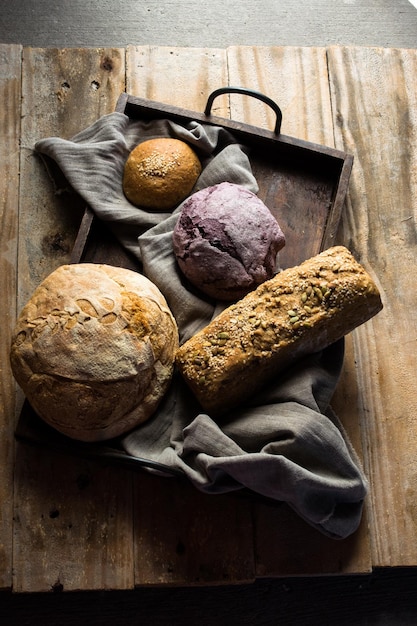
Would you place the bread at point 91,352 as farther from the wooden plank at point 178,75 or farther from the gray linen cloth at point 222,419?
the wooden plank at point 178,75

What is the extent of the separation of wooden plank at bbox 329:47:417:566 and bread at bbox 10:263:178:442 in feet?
1.75

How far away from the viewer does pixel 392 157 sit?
191 cm

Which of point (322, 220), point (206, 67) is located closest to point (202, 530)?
point (322, 220)

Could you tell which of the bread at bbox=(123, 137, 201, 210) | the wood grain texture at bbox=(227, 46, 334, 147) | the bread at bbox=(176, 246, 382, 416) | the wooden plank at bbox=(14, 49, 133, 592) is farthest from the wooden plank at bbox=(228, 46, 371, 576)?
the wooden plank at bbox=(14, 49, 133, 592)

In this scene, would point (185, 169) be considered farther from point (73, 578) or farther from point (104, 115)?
point (73, 578)

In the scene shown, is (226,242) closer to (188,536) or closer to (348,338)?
(348,338)

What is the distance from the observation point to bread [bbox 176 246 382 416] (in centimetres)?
149

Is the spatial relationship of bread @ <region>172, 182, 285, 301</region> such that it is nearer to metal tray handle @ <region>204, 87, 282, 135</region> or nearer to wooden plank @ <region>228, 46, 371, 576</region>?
metal tray handle @ <region>204, 87, 282, 135</region>

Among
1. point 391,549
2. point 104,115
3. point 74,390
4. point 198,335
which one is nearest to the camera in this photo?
point 74,390

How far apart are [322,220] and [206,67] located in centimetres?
56

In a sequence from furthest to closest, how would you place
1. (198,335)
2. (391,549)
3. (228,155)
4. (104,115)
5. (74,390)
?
(104,115)
(228,155)
(391,549)
(198,335)
(74,390)

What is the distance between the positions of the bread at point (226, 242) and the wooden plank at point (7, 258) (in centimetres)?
44

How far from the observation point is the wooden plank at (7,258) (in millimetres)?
1604

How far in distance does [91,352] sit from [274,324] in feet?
1.28
